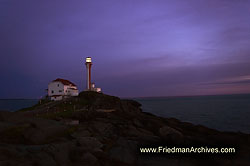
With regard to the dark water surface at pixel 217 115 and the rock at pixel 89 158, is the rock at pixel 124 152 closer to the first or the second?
the rock at pixel 89 158

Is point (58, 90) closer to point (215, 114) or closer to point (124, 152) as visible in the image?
point (124, 152)

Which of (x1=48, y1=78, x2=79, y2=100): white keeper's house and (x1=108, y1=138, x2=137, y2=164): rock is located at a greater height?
(x1=48, y1=78, x2=79, y2=100): white keeper's house

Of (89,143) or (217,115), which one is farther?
(217,115)

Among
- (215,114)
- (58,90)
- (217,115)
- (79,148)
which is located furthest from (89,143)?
(215,114)

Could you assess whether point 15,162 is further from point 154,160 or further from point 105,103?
point 105,103

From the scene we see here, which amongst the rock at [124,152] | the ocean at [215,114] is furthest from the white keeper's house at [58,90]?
the rock at [124,152]

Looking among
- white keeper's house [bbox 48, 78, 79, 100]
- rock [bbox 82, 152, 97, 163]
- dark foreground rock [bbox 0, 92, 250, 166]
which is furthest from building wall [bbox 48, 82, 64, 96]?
rock [bbox 82, 152, 97, 163]

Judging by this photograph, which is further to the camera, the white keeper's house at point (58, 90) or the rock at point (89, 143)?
the white keeper's house at point (58, 90)

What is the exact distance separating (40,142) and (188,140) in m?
11.3

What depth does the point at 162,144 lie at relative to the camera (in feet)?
41.2

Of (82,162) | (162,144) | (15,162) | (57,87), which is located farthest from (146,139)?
(57,87)

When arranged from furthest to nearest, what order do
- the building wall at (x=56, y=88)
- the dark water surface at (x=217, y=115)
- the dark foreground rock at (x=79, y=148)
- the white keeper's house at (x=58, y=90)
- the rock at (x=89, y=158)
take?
the building wall at (x=56, y=88) < the white keeper's house at (x=58, y=90) < the dark water surface at (x=217, y=115) < the rock at (x=89, y=158) < the dark foreground rock at (x=79, y=148)

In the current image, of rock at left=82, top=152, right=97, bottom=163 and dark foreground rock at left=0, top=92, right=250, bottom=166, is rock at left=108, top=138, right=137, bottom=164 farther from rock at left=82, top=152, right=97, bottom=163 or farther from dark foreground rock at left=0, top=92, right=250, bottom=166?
rock at left=82, top=152, right=97, bottom=163

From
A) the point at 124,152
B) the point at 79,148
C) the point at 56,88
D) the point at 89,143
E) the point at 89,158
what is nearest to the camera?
the point at 89,158
